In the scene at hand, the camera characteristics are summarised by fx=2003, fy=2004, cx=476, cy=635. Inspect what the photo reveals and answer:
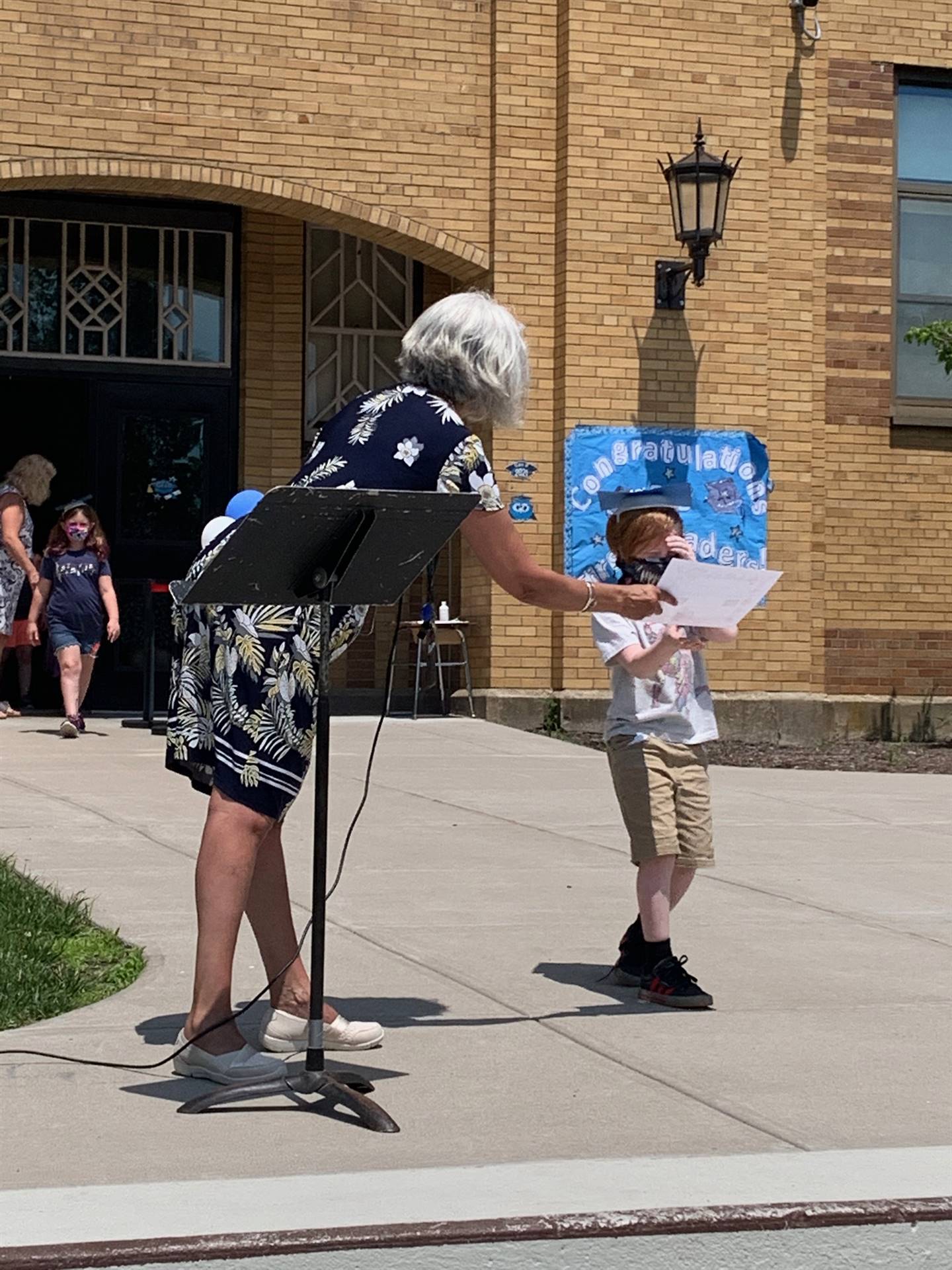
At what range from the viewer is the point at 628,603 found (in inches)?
216

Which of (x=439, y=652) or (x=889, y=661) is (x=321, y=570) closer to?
(x=439, y=652)

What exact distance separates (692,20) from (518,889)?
8355 millimetres

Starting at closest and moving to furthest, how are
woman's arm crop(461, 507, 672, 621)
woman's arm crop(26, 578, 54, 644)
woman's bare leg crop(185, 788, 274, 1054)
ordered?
woman's bare leg crop(185, 788, 274, 1054)
woman's arm crop(461, 507, 672, 621)
woman's arm crop(26, 578, 54, 644)

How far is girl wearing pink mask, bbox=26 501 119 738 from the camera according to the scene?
12.6 metres

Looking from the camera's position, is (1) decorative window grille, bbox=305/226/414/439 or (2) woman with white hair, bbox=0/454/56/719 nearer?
(2) woman with white hair, bbox=0/454/56/719

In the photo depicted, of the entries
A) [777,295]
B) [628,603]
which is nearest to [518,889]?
[628,603]

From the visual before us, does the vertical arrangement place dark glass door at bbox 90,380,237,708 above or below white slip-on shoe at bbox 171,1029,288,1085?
above

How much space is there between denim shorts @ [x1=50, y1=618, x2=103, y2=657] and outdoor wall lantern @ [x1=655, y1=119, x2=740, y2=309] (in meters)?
4.64

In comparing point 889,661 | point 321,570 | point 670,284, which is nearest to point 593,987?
point 321,570

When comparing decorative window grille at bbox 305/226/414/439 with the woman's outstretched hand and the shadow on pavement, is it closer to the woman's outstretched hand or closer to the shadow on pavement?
the shadow on pavement

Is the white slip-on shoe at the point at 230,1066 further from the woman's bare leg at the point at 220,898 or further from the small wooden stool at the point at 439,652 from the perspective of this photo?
the small wooden stool at the point at 439,652

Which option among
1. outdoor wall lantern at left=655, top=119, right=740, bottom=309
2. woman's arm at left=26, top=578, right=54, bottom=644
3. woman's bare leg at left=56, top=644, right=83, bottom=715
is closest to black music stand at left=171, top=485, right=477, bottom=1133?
woman's bare leg at left=56, top=644, right=83, bottom=715

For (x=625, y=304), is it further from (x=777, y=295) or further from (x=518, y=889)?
(x=518, y=889)

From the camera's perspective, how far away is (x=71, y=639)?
12656 millimetres
